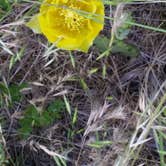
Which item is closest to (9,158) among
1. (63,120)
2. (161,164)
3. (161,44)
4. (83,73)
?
(63,120)

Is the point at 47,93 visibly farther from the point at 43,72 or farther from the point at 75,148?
the point at 75,148

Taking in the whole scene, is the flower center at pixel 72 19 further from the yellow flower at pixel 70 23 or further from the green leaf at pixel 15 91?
the green leaf at pixel 15 91

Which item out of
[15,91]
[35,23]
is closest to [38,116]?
[15,91]

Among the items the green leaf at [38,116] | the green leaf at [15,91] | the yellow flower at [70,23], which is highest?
the yellow flower at [70,23]

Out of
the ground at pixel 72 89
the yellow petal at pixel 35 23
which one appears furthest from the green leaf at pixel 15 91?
the yellow petal at pixel 35 23

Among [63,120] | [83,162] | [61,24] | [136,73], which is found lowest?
[83,162]

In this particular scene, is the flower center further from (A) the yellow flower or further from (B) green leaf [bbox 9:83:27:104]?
(B) green leaf [bbox 9:83:27:104]

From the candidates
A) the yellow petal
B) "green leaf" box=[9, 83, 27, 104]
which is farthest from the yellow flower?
"green leaf" box=[9, 83, 27, 104]
